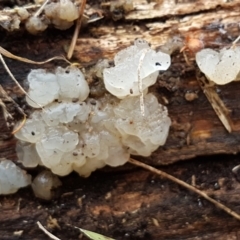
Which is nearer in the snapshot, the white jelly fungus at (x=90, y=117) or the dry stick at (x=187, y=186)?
the white jelly fungus at (x=90, y=117)

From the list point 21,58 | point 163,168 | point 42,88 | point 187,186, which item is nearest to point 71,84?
point 42,88

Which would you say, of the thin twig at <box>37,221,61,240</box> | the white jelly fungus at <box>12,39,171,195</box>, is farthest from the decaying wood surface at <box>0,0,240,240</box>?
the white jelly fungus at <box>12,39,171,195</box>

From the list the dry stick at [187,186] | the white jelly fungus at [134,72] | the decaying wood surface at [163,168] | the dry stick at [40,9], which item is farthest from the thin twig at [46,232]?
the dry stick at [40,9]

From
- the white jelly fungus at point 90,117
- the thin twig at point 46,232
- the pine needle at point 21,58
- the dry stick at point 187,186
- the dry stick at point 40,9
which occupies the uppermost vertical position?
the dry stick at point 40,9

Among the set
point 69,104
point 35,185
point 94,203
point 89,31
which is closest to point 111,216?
point 94,203

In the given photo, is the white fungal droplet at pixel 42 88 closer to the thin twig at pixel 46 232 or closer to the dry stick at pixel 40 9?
the dry stick at pixel 40 9

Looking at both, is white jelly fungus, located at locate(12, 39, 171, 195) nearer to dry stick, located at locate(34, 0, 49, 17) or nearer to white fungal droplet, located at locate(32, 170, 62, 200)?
white fungal droplet, located at locate(32, 170, 62, 200)

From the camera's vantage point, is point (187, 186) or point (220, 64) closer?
point (220, 64)

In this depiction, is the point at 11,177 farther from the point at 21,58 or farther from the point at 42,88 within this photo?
the point at 21,58

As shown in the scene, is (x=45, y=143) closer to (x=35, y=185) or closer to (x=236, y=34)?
(x=35, y=185)
